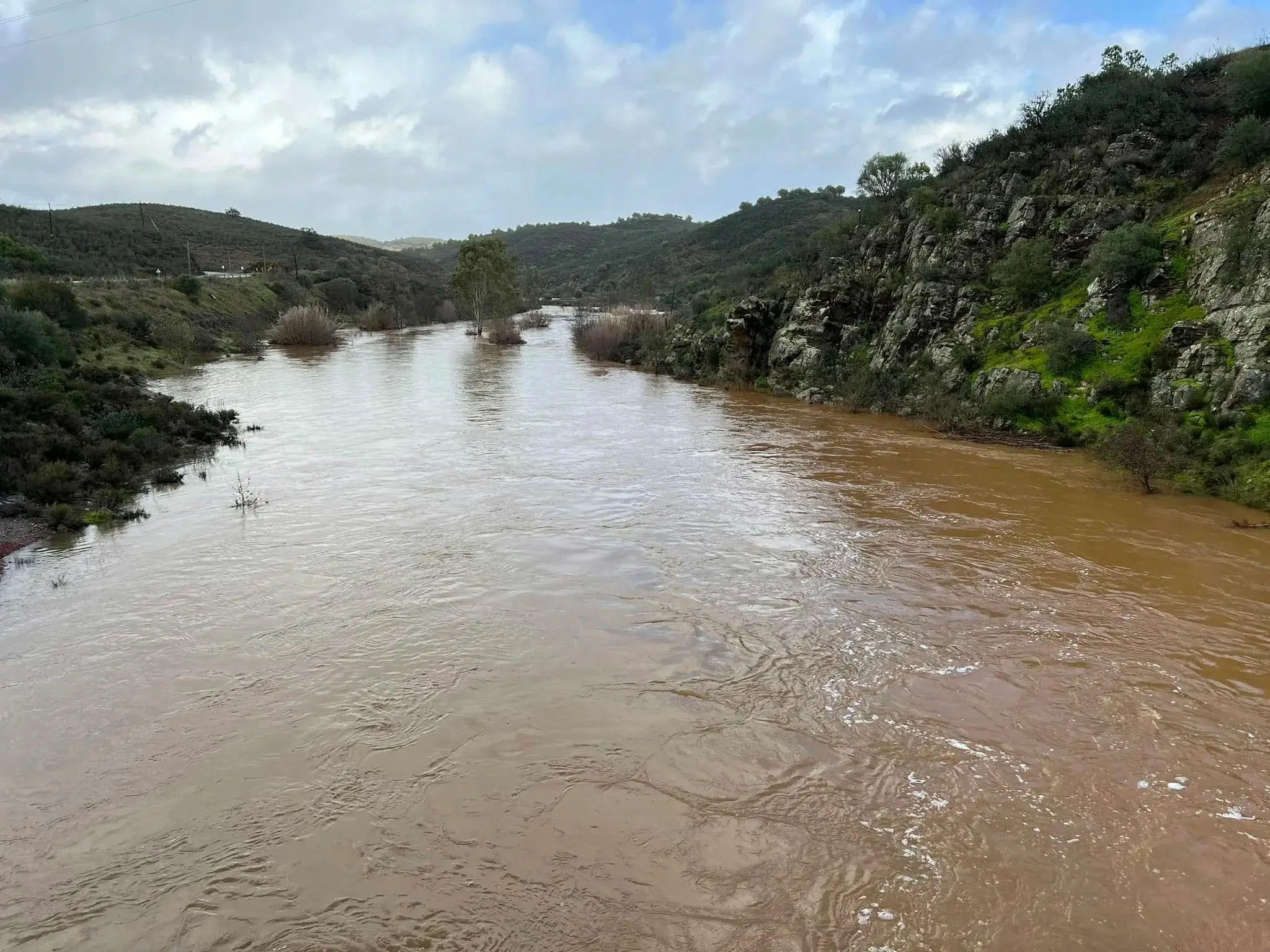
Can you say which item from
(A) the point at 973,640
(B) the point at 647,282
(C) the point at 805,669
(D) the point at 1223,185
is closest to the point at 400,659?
(C) the point at 805,669

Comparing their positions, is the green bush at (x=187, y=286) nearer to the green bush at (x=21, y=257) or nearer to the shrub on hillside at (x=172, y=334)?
the green bush at (x=21, y=257)

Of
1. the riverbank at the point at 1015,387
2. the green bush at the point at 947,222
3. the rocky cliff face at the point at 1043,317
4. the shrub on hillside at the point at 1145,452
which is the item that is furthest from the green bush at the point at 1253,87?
the shrub on hillside at the point at 1145,452

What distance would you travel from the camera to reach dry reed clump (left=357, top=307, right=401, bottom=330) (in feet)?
192

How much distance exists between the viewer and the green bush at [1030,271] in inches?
834

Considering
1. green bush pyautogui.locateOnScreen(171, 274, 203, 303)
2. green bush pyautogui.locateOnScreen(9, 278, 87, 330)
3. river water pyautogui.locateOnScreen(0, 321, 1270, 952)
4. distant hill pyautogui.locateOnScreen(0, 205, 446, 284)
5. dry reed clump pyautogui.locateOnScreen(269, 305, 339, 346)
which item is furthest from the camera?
distant hill pyautogui.locateOnScreen(0, 205, 446, 284)

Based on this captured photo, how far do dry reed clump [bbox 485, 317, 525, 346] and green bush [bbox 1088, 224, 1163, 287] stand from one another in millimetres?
36579

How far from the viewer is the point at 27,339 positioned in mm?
18188

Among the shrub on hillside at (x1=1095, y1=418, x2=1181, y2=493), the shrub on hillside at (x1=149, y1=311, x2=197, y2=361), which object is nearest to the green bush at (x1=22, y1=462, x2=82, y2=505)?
the shrub on hillside at (x1=1095, y1=418, x2=1181, y2=493)

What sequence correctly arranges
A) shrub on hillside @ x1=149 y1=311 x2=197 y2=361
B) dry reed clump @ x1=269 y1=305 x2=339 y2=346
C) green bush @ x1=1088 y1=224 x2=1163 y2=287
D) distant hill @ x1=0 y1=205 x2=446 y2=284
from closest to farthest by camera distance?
green bush @ x1=1088 y1=224 x2=1163 y2=287 → shrub on hillside @ x1=149 y1=311 x2=197 y2=361 → dry reed clump @ x1=269 y1=305 x2=339 y2=346 → distant hill @ x1=0 y1=205 x2=446 y2=284

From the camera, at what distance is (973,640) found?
7.43 meters

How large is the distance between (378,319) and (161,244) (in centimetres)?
1972

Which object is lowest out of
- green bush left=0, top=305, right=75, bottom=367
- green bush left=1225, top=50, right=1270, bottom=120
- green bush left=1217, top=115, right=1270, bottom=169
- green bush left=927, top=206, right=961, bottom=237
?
green bush left=0, top=305, right=75, bottom=367

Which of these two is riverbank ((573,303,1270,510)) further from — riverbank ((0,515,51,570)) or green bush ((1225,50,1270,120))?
riverbank ((0,515,51,570))

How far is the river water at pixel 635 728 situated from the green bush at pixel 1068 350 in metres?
6.43
